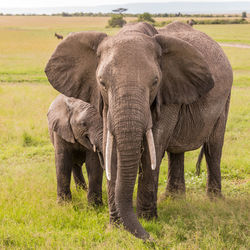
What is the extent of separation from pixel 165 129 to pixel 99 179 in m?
1.30

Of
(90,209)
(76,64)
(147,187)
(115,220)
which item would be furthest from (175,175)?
(76,64)

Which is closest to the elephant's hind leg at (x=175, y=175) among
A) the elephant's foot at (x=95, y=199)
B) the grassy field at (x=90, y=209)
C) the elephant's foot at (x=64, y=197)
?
the grassy field at (x=90, y=209)

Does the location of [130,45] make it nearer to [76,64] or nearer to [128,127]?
[128,127]

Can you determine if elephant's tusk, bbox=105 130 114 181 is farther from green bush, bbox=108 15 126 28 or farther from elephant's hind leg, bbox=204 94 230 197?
green bush, bbox=108 15 126 28

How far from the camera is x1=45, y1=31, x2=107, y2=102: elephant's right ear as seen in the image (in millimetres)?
4328

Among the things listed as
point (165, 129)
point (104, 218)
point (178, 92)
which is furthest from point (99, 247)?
point (178, 92)

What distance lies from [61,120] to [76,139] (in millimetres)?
317

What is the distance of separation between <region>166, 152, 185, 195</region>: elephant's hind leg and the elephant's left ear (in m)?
1.77

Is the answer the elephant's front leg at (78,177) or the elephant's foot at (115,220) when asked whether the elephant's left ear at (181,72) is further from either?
the elephant's front leg at (78,177)

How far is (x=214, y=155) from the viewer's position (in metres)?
6.02

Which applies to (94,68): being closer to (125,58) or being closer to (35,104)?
A: (125,58)

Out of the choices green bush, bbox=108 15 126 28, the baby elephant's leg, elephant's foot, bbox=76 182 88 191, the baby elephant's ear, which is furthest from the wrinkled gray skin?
green bush, bbox=108 15 126 28

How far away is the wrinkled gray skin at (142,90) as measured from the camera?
359 cm

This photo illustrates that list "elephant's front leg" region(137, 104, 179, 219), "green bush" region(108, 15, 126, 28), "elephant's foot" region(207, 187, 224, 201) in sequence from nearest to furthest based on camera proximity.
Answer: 1. "elephant's front leg" region(137, 104, 179, 219)
2. "elephant's foot" region(207, 187, 224, 201)
3. "green bush" region(108, 15, 126, 28)
